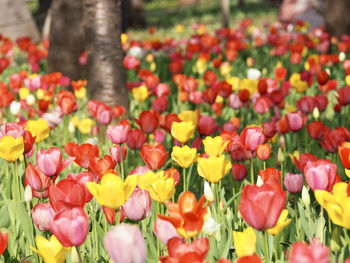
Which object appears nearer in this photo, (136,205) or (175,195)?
(136,205)

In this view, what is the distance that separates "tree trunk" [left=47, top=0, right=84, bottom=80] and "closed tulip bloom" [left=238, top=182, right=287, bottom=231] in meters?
4.67

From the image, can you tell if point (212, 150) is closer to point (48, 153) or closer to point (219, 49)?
point (48, 153)

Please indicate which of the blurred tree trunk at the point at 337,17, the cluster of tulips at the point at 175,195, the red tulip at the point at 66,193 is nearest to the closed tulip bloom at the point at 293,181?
the cluster of tulips at the point at 175,195

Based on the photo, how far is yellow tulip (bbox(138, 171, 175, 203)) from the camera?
5.57 feet

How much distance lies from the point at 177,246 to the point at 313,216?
1.11 metres

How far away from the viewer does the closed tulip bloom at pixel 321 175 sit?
5.67 feet

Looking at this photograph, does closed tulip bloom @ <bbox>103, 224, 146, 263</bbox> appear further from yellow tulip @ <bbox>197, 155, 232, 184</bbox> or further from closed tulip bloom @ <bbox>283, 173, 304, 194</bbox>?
closed tulip bloom @ <bbox>283, 173, 304, 194</bbox>

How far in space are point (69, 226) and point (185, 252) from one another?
0.34 m

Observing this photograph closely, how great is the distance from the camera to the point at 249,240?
1.41 m

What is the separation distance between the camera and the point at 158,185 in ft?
5.57

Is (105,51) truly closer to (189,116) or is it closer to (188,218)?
(189,116)

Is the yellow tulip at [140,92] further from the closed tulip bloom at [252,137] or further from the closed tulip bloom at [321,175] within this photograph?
the closed tulip bloom at [321,175]

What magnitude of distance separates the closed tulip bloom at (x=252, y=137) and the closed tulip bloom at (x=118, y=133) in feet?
1.95

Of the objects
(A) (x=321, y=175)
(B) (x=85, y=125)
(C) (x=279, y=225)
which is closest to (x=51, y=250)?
(C) (x=279, y=225)
